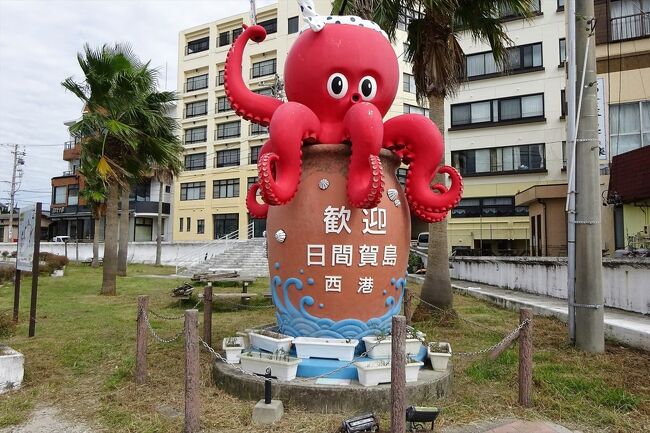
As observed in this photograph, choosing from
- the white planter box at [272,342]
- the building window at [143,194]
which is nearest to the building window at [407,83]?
the building window at [143,194]

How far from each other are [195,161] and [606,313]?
4150 cm

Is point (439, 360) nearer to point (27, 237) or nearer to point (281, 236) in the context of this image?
point (281, 236)

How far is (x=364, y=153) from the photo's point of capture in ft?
20.7

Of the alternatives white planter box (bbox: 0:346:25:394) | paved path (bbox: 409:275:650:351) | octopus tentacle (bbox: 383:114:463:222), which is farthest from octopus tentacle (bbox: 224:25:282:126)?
paved path (bbox: 409:275:650:351)

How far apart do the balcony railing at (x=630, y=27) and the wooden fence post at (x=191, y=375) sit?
65.2 feet

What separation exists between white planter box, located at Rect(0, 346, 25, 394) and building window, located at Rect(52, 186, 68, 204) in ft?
174

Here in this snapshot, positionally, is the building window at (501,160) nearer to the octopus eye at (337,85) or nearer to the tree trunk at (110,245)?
the tree trunk at (110,245)

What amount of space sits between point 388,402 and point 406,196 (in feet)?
9.38

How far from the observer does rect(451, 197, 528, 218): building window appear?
3106 centimetres

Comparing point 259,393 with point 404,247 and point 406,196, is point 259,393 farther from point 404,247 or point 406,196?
point 406,196

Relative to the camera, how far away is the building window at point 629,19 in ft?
62.0

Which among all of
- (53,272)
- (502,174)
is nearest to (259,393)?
(53,272)

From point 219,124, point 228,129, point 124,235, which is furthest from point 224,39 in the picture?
point 124,235

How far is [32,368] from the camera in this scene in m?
7.69
